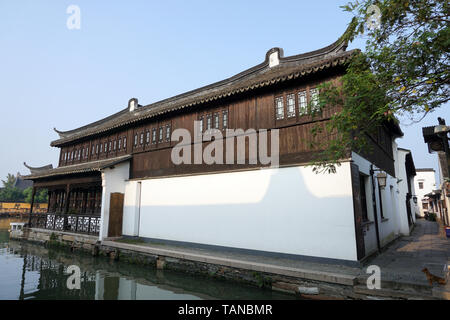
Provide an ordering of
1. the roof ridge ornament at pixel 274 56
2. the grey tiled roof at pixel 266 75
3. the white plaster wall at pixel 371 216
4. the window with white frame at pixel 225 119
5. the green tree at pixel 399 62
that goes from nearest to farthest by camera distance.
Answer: the green tree at pixel 399 62 → the grey tiled roof at pixel 266 75 → the white plaster wall at pixel 371 216 → the window with white frame at pixel 225 119 → the roof ridge ornament at pixel 274 56

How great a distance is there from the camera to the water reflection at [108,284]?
6188mm

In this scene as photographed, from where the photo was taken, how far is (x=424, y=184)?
36.4 meters

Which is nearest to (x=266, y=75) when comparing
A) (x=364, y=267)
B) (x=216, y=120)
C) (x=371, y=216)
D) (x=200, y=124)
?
(x=216, y=120)

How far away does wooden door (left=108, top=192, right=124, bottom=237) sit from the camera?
38.7 feet

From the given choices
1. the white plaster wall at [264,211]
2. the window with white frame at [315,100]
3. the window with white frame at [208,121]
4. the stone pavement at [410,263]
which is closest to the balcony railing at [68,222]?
the white plaster wall at [264,211]

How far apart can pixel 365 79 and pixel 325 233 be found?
4220 mm

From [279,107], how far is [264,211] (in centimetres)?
354

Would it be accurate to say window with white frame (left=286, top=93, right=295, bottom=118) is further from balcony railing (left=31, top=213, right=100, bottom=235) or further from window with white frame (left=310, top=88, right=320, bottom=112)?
balcony railing (left=31, top=213, right=100, bottom=235)

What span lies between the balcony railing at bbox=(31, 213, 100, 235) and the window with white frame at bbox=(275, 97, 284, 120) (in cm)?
1005

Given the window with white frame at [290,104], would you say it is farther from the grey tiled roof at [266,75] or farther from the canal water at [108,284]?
the canal water at [108,284]

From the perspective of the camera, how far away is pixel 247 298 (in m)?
5.80

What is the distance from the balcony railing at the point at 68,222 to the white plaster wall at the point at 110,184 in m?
0.98

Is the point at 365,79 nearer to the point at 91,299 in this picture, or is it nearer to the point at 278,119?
the point at 278,119

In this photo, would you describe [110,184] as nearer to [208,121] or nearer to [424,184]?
[208,121]
